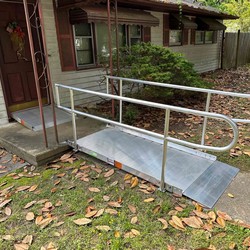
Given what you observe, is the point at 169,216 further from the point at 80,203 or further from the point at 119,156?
the point at 119,156

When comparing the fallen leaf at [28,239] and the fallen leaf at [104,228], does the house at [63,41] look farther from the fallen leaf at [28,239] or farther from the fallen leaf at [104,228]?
the fallen leaf at [104,228]

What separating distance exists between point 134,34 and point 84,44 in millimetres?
2074

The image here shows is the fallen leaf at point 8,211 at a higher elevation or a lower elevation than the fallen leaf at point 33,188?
lower

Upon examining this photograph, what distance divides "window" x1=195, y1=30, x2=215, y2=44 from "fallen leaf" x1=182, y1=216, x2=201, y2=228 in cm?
1009

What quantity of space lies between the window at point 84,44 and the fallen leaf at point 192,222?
15.3ft

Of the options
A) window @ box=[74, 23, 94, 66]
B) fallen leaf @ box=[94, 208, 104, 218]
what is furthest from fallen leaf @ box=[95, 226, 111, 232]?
window @ box=[74, 23, 94, 66]

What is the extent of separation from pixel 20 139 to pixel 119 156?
1722mm

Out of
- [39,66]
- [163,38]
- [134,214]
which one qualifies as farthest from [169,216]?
[163,38]

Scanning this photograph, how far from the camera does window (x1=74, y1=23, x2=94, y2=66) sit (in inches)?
227

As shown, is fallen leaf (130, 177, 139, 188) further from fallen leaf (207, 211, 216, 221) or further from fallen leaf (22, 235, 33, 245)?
fallen leaf (22, 235, 33, 245)

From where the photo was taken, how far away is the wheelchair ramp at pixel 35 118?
4324 mm

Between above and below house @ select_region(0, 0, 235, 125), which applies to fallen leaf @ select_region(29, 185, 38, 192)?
below

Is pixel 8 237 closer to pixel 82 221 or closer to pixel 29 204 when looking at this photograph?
pixel 29 204

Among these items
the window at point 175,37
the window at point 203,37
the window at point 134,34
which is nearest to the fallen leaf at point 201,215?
the window at point 134,34
